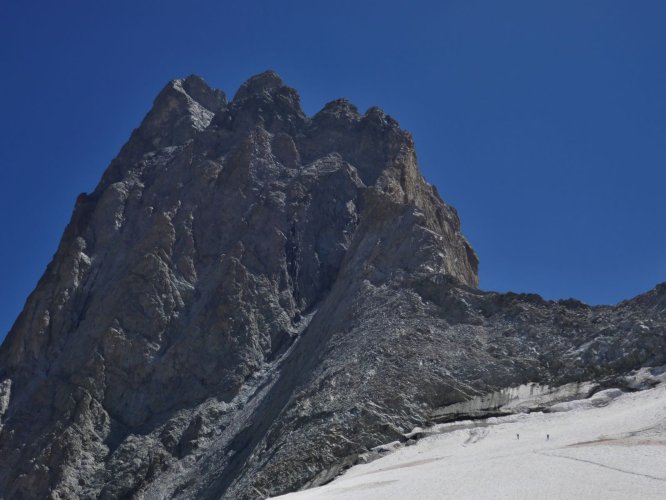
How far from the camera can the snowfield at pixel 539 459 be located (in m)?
26.9

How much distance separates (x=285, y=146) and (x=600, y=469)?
64.3 metres

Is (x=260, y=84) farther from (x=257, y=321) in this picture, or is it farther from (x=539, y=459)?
(x=539, y=459)

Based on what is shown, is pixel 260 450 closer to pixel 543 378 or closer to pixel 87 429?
pixel 543 378

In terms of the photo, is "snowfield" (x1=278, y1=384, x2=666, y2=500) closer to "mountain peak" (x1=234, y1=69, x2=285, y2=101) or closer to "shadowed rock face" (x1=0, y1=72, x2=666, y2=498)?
"shadowed rock face" (x1=0, y1=72, x2=666, y2=498)

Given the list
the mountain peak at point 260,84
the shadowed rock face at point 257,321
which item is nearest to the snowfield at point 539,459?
the shadowed rock face at point 257,321

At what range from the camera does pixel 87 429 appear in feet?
206

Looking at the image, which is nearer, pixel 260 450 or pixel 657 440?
pixel 657 440

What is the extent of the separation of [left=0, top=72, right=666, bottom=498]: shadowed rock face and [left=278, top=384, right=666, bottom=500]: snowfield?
3567mm

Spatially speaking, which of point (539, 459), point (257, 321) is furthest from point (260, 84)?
point (539, 459)

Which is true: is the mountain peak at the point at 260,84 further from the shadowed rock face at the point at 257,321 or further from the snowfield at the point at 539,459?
the snowfield at the point at 539,459

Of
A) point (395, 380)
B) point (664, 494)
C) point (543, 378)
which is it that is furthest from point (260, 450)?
point (664, 494)

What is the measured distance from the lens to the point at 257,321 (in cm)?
7094

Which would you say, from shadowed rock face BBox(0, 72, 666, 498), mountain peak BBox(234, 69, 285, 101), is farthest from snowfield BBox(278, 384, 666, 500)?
mountain peak BBox(234, 69, 285, 101)

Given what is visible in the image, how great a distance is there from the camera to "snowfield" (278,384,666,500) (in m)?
26.9
